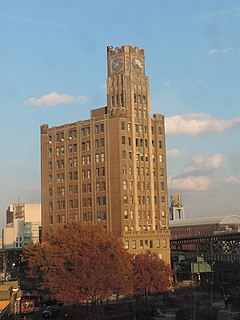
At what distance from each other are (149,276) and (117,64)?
52898 millimetres

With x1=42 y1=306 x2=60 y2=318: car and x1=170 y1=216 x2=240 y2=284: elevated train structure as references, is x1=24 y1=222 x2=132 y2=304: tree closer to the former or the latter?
x1=42 y1=306 x2=60 y2=318: car

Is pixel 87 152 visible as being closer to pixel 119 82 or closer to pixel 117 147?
pixel 117 147

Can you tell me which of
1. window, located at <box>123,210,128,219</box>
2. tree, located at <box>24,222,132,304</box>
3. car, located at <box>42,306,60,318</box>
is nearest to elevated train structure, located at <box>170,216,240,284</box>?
window, located at <box>123,210,128,219</box>

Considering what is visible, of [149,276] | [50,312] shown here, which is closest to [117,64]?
[149,276]

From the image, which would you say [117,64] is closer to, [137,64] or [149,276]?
[137,64]

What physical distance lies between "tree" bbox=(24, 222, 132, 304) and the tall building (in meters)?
16.9

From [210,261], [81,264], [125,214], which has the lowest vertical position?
[210,261]

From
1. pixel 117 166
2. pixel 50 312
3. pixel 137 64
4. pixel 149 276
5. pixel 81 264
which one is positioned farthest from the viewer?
pixel 137 64

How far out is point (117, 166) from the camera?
382 ft

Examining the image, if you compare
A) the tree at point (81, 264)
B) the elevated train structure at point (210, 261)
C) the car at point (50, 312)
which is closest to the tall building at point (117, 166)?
the elevated train structure at point (210, 261)

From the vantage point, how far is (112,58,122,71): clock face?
125 metres

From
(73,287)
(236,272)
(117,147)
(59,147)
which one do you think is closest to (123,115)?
(117,147)

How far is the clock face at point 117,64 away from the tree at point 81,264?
41.3m

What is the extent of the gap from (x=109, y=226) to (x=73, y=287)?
129 feet
